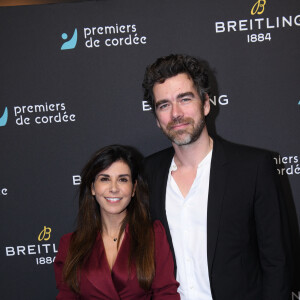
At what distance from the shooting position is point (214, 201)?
1727 millimetres

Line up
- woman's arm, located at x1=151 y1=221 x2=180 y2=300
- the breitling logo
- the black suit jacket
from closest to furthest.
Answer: the black suit jacket < woman's arm, located at x1=151 y1=221 x2=180 y2=300 < the breitling logo

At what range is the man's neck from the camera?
1.83 metres

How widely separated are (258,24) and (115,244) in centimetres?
171

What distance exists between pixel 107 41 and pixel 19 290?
1.91 metres

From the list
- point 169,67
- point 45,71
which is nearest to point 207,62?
point 169,67

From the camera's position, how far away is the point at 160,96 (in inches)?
71.1

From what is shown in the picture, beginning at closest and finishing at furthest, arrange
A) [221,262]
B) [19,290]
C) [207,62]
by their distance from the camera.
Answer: [221,262] → [207,62] → [19,290]

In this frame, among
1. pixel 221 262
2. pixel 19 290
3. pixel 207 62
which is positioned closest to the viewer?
pixel 221 262

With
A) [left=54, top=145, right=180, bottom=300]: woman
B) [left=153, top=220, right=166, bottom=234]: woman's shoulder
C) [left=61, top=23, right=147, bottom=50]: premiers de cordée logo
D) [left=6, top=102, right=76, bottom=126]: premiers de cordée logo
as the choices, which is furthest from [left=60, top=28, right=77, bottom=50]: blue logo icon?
[left=153, top=220, right=166, bottom=234]: woman's shoulder

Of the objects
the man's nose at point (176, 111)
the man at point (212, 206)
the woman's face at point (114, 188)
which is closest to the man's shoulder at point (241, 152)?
the man at point (212, 206)

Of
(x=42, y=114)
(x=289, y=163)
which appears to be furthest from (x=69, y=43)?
(x=289, y=163)

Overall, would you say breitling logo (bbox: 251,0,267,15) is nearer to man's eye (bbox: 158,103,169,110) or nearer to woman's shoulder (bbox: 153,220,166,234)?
man's eye (bbox: 158,103,169,110)

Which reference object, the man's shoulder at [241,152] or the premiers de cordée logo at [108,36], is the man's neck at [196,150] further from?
the premiers de cordée logo at [108,36]

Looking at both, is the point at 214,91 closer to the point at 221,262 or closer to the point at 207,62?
the point at 207,62
